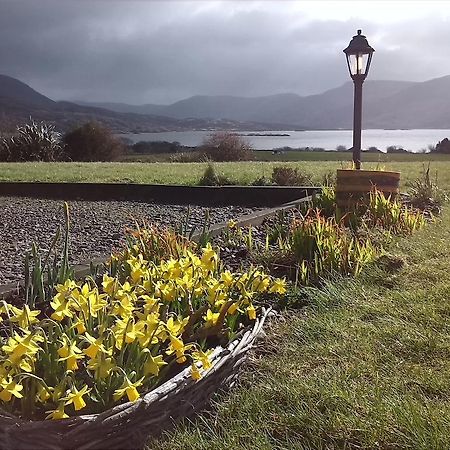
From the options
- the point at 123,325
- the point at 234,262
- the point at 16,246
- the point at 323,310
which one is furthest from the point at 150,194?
the point at 123,325

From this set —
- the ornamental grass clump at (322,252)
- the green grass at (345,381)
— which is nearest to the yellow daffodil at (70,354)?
the green grass at (345,381)

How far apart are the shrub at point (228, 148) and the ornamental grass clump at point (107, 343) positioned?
54.4 ft

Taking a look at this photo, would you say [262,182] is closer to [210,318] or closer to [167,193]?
[167,193]

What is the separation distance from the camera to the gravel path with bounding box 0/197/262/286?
4.77m

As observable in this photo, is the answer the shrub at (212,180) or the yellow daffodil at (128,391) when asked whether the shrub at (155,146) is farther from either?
the yellow daffodil at (128,391)

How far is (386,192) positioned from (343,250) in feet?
8.44

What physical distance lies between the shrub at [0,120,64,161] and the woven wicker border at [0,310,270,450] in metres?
17.0

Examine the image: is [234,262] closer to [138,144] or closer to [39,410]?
[39,410]

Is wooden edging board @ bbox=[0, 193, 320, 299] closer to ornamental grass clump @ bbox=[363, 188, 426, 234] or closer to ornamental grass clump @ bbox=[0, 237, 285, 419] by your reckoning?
ornamental grass clump @ bbox=[0, 237, 285, 419]

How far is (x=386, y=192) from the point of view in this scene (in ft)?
19.0

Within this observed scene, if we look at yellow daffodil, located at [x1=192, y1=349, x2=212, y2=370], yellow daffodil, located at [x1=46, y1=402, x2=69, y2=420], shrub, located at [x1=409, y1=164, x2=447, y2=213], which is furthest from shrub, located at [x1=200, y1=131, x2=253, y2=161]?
yellow daffodil, located at [x1=46, y1=402, x2=69, y2=420]

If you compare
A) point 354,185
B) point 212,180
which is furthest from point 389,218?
point 212,180

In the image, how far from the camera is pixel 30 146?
60.2 ft

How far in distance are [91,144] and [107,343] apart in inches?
814
